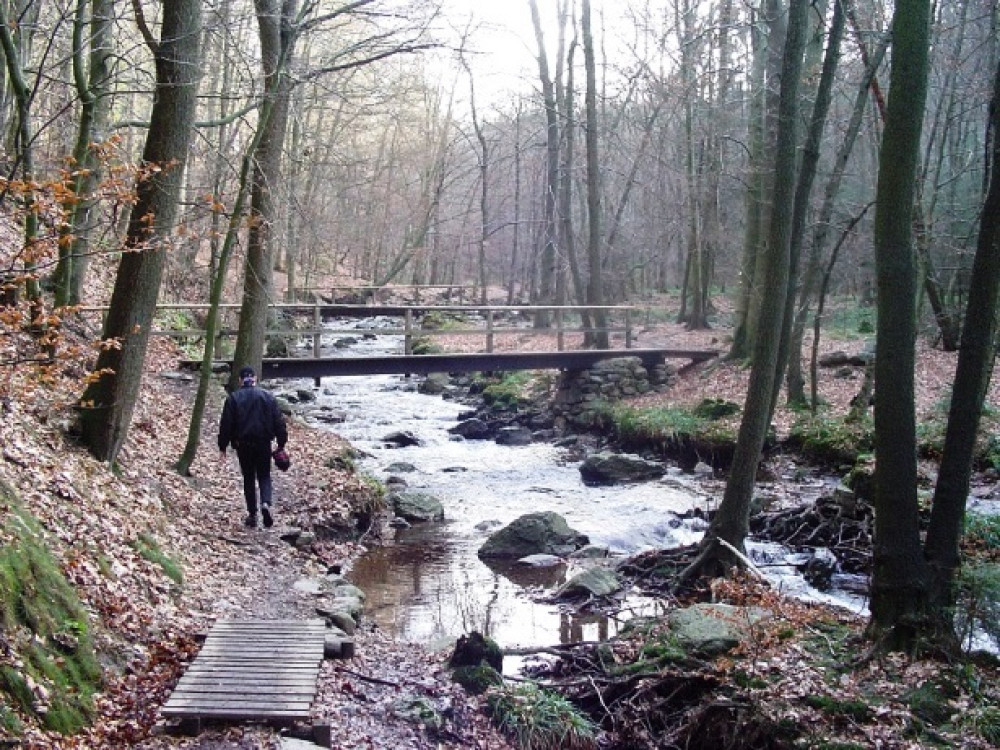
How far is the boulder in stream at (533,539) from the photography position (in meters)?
12.1

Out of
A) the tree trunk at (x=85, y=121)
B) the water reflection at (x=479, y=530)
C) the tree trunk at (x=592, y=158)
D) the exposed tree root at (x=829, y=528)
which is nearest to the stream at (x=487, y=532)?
the water reflection at (x=479, y=530)

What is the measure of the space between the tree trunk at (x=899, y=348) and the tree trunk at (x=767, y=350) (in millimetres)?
2465

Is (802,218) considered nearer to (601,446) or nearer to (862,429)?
(862,429)

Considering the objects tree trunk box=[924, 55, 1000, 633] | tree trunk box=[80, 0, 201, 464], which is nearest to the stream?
tree trunk box=[924, 55, 1000, 633]

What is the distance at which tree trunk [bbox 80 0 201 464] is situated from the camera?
8.38 m

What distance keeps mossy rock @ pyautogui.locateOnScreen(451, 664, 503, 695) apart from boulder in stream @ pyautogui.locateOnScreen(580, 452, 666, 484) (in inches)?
385

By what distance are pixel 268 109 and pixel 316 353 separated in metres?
7.93

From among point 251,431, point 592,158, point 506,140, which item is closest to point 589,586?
point 251,431

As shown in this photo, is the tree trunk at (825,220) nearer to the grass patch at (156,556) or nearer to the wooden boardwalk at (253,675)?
the wooden boardwalk at (253,675)

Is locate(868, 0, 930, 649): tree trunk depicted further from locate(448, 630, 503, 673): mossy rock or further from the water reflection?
locate(448, 630, 503, 673): mossy rock

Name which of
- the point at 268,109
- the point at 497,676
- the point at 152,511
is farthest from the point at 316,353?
the point at 497,676

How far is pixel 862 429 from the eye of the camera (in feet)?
53.1

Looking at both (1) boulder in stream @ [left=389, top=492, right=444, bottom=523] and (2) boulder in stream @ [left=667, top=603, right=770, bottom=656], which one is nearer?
(2) boulder in stream @ [left=667, top=603, right=770, bottom=656]

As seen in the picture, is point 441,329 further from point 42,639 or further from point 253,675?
point 42,639
